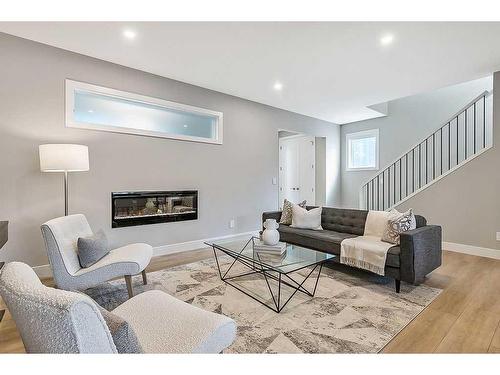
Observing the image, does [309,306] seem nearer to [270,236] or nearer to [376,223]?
[270,236]

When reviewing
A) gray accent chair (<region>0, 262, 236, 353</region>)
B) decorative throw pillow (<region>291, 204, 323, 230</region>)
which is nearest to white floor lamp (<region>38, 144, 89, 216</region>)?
gray accent chair (<region>0, 262, 236, 353</region>)

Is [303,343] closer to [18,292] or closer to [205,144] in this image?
[18,292]

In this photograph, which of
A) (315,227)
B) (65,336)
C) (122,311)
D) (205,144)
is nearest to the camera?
(65,336)

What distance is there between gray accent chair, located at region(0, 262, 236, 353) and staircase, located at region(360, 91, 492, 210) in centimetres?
457

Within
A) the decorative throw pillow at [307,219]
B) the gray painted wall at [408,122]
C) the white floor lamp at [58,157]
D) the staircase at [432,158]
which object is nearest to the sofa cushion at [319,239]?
the decorative throw pillow at [307,219]

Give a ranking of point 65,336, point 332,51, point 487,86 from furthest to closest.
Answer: point 487,86, point 332,51, point 65,336

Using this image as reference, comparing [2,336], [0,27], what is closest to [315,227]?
[2,336]

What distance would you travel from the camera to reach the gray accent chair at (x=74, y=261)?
215 cm

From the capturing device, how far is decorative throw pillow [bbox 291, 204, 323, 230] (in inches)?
150

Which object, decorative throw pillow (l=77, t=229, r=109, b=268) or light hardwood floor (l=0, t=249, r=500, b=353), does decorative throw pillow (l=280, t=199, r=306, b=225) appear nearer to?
light hardwood floor (l=0, t=249, r=500, b=353)

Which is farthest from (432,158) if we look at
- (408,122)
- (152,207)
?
(152,207)

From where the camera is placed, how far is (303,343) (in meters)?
1.79

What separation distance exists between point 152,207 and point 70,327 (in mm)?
3227
